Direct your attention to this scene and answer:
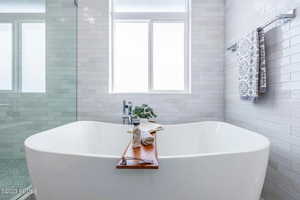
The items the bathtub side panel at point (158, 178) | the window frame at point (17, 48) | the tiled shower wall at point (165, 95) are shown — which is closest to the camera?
the bathtub side panel at point (158, 178)

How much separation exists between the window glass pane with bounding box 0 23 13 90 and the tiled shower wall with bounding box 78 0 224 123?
32.8 inches

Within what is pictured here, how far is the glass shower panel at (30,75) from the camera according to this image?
6.77ft

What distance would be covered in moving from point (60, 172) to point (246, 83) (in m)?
1.69

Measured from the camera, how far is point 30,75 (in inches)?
93.5

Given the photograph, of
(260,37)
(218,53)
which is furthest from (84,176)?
(218,53)

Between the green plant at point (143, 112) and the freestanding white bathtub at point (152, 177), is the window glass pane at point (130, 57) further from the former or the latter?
the freestanding white bathtub at point (152, 177)

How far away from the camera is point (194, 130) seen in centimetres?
244

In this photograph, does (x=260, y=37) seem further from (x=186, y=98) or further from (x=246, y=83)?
(x=186, y=98)

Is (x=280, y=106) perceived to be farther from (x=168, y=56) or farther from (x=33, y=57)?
(x=33, y=57)

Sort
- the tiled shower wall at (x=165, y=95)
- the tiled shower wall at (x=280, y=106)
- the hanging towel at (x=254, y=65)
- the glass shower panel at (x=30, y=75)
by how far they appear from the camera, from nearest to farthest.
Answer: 1. the tiled shower wall at (x=280, y=106)
2. the hanging towel at (x=254, y=65)
3. the glass shower panel at (x=30, y=75)
4. the tiled shower wall at (x=165, y=95)

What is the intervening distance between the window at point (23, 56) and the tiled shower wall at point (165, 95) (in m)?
0.50

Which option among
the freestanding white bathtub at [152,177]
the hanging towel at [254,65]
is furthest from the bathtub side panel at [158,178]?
the hanging towel at [254,65]

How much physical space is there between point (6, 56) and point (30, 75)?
0.31 m

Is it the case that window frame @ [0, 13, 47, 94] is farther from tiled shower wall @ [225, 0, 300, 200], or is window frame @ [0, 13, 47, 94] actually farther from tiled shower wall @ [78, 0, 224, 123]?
tiled shower wall @ [225, 0, 300, 200]
